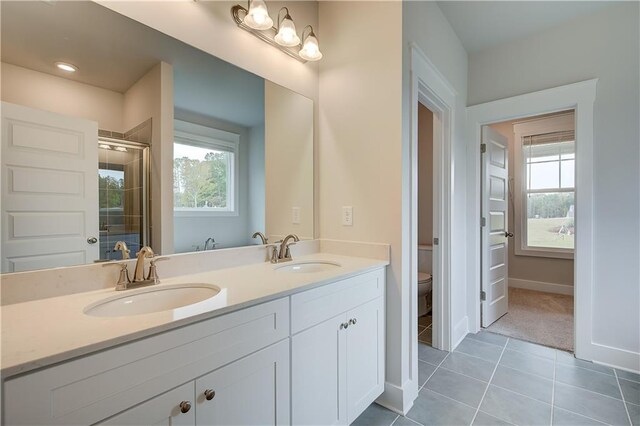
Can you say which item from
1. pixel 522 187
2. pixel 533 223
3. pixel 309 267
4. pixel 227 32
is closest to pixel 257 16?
pixel 227 32

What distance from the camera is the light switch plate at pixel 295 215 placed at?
76.7 inches

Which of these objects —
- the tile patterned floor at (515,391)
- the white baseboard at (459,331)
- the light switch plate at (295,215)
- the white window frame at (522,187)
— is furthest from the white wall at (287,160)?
the white window frame at (522,187)

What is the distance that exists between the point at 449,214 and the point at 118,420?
7.57 feet

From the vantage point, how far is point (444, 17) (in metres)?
2.31

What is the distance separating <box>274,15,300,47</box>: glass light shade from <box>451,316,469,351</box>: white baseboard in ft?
8.22

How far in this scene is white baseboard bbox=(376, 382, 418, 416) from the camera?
1.66 meters

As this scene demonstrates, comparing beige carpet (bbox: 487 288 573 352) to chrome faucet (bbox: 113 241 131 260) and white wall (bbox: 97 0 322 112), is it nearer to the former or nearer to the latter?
white wall (bbox: 97 0 322 112)

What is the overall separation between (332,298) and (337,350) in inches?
10.0

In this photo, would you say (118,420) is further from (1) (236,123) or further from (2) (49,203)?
(1) (236,123)

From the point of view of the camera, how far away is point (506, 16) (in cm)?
231

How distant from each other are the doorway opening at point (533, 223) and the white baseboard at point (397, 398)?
62.7 inches

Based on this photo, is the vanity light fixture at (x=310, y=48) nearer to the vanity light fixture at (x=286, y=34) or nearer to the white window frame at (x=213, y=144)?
the vanity light fixture at (x=286, y=34)

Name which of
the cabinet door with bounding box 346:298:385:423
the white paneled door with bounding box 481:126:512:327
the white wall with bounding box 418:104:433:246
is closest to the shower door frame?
the cabinet door with bounding box 346:298:385:423

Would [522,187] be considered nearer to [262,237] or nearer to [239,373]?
[262,237]
